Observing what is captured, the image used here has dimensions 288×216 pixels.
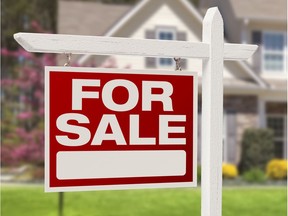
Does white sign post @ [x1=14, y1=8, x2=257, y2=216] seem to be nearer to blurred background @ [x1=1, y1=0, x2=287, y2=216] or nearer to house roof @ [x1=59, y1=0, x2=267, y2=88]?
blurred background @ [x1=1, y1=0, x2=287, y2=216]

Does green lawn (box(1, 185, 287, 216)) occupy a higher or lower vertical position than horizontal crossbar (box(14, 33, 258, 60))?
lower

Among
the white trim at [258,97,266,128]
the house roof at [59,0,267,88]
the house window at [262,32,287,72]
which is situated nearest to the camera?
the house roof at [59,0,267,88]

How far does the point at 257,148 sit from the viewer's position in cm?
2117

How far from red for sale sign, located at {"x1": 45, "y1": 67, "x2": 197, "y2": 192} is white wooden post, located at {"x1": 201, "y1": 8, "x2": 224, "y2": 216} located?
0.25 ft

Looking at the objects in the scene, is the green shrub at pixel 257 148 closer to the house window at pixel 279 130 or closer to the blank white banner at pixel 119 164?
the house window at pixel 279 130

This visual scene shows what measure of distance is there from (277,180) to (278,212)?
819cm

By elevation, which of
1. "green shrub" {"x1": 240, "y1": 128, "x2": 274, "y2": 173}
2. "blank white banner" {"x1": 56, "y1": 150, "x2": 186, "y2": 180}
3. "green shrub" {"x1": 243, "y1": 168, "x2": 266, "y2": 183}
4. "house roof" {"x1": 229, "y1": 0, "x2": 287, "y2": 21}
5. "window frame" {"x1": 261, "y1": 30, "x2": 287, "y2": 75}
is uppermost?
"house roof" {"x1": 229, "y1": 0, "x2": 287, "y2": 21}

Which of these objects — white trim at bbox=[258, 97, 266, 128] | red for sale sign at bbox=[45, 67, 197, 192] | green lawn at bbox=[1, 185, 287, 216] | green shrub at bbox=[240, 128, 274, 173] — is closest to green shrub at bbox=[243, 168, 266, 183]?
green shrub at bbox=[240, 128, 274, 173]

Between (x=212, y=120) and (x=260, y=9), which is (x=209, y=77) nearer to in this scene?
(x=212, y=120)

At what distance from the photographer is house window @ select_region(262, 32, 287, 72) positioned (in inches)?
917

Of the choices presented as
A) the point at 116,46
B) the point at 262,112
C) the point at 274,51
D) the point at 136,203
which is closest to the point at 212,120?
the point at 116,46

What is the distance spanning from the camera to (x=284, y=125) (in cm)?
2398

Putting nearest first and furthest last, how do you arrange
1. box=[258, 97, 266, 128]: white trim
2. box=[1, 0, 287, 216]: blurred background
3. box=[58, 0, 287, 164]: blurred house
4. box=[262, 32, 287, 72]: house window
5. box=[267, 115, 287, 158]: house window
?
box=[1, 0, 287, 216]: blurred background < box=[58, 0, 287, 164]: blurred house < box=[258, 97, 266, 128]: white trim < box=[262, 32, 287, 72]: house window < box=[267, 115, 287, 158]: house window

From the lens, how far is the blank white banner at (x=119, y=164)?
341 cm
